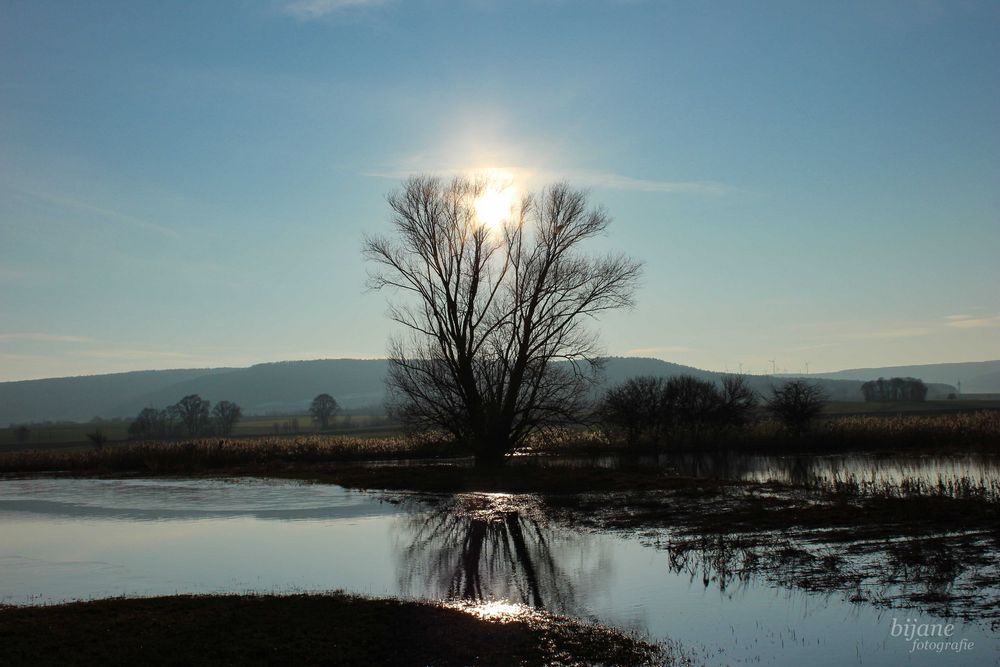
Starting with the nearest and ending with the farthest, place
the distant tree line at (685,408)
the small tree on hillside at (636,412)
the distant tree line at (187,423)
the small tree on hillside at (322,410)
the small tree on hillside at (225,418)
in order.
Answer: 1. the distant tree line at (685,408)
2. the small tree on hillside at (636,412)
3. the distant tree line at (187,423)
4. the small tree on hillside at (225,418)
5. the small tree on hillside at (322,410)

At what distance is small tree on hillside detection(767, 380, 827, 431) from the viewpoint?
4841 centimetres

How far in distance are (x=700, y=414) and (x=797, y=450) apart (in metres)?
9.10

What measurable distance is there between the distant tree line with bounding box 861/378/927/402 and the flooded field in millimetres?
113650

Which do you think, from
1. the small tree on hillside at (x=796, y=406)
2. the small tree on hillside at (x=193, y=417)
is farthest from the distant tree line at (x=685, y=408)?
the small tree on hillside at (x=193, y=417)

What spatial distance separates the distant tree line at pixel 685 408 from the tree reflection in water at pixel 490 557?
91.0 ft

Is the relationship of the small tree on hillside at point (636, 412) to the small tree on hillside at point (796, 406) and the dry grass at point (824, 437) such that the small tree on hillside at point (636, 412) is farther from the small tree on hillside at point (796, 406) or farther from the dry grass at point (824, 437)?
the small tree on hillside at point (796, 406)

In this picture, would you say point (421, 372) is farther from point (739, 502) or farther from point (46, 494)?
point (739, 502)

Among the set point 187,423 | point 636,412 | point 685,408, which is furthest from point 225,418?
point 685,408

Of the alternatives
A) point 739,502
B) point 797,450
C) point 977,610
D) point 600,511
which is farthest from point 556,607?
point 797,450

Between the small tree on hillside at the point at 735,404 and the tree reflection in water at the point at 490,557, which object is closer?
the tree reflection in water at the point at 490,557

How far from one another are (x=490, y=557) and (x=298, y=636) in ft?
20.6

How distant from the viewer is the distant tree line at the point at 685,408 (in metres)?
48.9

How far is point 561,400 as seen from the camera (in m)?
38.3

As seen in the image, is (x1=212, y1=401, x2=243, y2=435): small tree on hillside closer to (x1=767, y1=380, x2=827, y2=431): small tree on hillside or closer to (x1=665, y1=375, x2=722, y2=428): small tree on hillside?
(x1=665, y1=375, x2=722, y2=428): small tree on hillside
